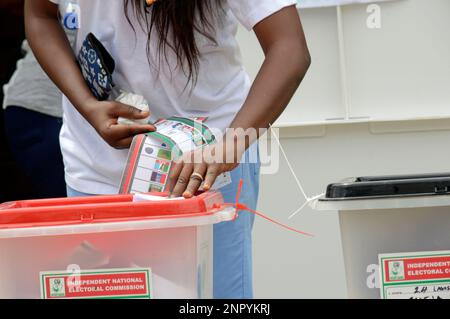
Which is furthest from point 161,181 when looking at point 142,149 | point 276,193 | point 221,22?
point 276,193

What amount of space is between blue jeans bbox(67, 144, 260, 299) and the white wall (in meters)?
1.49

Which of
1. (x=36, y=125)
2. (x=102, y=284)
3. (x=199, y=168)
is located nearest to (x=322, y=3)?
(x=36, y=125)

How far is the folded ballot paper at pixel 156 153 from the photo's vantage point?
1961 mm

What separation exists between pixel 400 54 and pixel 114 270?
2.34 meters

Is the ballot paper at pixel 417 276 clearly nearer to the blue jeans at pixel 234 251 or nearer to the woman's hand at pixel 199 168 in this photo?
the woman's hand at pixel 199 168

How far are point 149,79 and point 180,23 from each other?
0.15 m

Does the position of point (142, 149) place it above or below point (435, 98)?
below

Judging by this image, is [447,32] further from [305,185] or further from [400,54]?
[305,185]

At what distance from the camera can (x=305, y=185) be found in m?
3.79

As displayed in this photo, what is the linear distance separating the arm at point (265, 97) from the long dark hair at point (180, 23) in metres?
0.12

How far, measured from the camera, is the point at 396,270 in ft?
5.65

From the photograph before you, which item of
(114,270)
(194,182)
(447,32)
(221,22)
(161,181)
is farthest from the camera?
(447,32)

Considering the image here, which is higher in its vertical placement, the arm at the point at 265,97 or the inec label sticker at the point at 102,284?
the arm at the point at 265,97

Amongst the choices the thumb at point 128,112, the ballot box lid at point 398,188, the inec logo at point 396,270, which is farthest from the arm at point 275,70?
the inec logo at point 396,270
